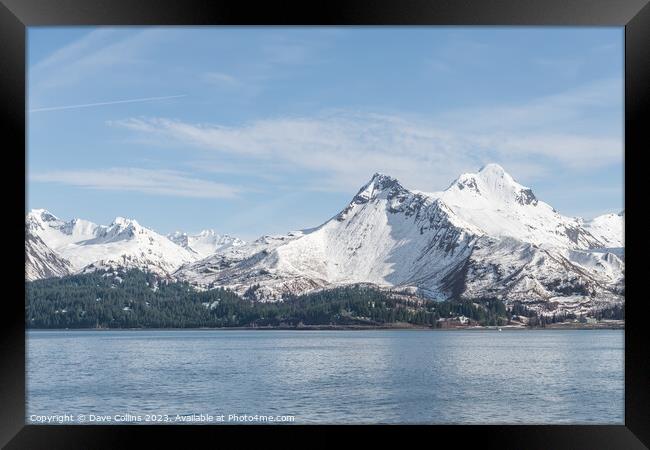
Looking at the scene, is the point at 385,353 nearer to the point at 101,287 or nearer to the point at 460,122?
the point at 101,287

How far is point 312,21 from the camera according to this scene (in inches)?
308

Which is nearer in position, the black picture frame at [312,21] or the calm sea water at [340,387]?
the black picture frame at [312,21]

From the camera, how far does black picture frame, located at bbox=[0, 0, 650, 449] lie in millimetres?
7336

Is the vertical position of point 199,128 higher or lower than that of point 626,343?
higher

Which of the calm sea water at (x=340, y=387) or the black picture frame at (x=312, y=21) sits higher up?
the black picture frame at (x=312, y=21)

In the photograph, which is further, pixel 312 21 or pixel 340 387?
pixel 340 387

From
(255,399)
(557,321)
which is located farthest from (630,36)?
(557,321)

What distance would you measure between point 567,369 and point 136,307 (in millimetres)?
112043

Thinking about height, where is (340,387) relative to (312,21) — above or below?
below

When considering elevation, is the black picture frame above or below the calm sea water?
above

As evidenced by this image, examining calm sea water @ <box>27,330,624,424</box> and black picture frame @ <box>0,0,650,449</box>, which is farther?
calm sea water @ <box>27,330,624,424</box>

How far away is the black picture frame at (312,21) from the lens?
24.1 ft

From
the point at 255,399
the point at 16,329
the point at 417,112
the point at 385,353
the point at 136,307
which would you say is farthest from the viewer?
the point at 417,112

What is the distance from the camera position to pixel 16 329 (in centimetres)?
741
